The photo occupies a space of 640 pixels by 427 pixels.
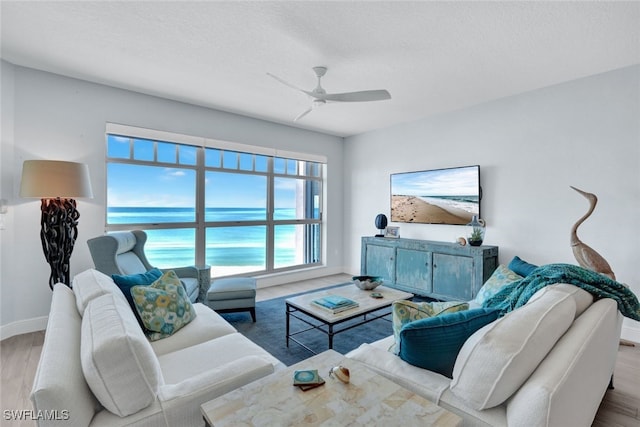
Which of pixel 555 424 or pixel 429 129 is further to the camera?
pixel 429 129

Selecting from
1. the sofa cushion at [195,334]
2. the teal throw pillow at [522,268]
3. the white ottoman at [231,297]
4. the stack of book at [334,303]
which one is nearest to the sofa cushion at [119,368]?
the sofa cushion at [195,334]

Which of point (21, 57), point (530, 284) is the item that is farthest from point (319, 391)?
point (21, 57)

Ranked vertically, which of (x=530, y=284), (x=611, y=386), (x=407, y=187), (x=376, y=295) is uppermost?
(x=407, y=187)

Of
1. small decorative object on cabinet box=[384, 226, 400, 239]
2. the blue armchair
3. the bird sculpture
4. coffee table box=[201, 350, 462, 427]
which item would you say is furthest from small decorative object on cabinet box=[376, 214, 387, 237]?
coffee table box=[201, 350, 462, 427]

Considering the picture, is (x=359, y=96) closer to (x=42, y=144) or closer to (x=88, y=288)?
(x=88, y=288)

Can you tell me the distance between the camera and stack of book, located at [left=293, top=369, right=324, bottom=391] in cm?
116

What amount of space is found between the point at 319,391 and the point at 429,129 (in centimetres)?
421

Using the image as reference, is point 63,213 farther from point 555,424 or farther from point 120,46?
point 555,424

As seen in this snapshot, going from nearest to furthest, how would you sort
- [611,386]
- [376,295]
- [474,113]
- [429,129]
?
[611,386], [376,295], [474,113], [429,129]

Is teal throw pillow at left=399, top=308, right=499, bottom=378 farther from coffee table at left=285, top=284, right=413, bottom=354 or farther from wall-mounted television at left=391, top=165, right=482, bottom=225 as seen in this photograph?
wall-mounted television at left=391, top=165, right=482, bottom=225

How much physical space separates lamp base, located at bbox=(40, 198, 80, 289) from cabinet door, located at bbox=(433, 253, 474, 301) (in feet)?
13.6

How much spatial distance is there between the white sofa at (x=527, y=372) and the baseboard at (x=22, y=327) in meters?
3.62

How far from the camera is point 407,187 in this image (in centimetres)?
466

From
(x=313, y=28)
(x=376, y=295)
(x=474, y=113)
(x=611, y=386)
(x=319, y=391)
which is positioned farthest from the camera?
(x=474, y=113)
